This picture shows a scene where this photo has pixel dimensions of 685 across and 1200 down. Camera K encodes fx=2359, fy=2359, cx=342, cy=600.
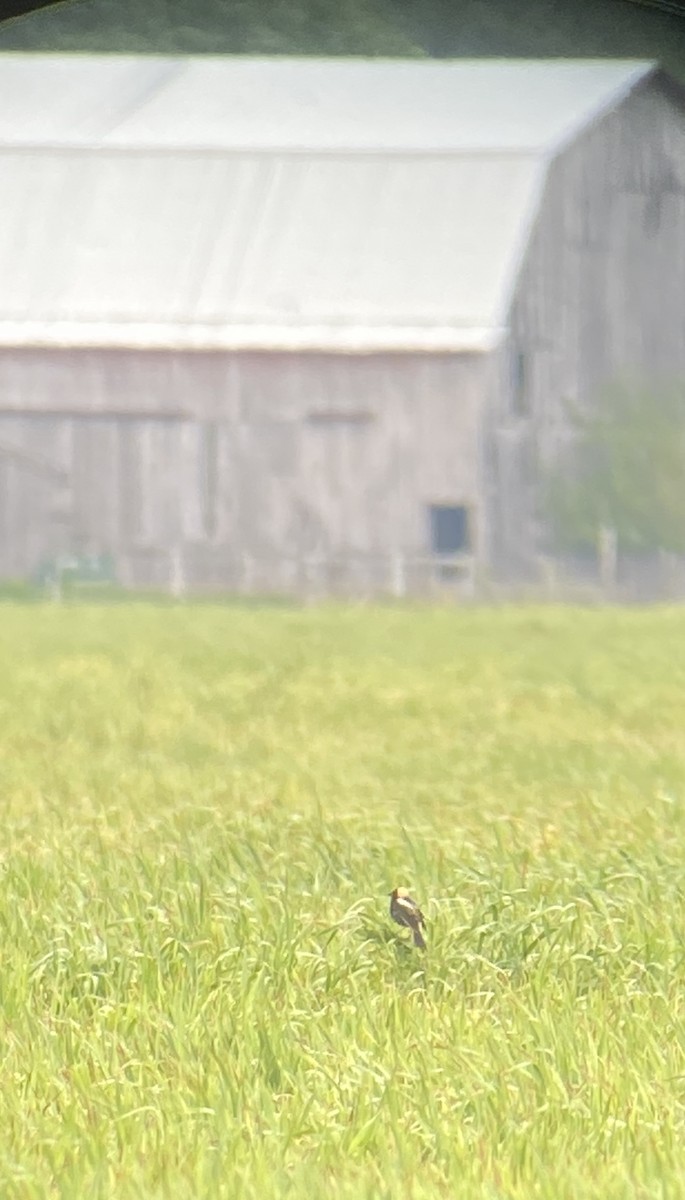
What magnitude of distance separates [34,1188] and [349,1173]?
1.52 feet

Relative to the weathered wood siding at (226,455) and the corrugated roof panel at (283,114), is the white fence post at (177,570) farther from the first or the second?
the corrugated roof panel at (283,114)

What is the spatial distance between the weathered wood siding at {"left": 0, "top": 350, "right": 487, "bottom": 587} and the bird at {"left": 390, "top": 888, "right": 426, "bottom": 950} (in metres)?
17.7

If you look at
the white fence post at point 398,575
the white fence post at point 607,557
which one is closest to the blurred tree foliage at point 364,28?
the white fence post at point 398,575

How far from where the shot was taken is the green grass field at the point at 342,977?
3.57 meters

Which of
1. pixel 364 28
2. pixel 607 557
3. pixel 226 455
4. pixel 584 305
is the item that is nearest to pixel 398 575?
pixel 226 455

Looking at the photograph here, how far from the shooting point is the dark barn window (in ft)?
74.9

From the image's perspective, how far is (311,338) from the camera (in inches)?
889

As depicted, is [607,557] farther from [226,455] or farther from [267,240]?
[267,240]

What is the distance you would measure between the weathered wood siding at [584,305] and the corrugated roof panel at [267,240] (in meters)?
0.40

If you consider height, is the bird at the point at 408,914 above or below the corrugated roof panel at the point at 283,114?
below

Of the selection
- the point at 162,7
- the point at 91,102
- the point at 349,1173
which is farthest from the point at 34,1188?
the point at 91,102

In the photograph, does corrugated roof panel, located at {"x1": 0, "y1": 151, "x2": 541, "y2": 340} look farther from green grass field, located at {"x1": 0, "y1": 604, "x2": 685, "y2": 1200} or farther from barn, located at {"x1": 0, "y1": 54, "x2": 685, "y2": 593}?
green grass field, located at {"x1": 0, "y1": 604, "x2": 685, "y2": 1200}

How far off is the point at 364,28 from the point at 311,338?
60.0 ft

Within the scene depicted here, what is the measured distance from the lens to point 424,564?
22.4 m
